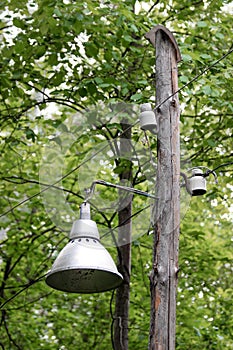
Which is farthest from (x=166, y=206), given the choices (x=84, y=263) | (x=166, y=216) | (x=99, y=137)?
(x=99, y=137)

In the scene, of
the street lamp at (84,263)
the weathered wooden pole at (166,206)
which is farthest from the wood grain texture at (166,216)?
the street lamp at (84,263)

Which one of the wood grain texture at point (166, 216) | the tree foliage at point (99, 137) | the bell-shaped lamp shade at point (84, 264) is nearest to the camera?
the bell-shaped lamp shade at point (84, 264)

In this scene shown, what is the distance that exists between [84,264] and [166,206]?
→ 0.58 metres

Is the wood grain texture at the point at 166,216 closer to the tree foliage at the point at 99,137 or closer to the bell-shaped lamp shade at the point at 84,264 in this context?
the tree foliage at the point at 99,137

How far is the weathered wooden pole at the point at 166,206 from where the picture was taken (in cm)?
278

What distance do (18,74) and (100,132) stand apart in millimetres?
1620

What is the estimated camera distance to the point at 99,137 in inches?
165

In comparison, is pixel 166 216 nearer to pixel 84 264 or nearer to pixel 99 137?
pixel 84 264

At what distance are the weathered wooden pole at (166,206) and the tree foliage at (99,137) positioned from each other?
0.29 ft

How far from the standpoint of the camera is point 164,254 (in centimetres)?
286

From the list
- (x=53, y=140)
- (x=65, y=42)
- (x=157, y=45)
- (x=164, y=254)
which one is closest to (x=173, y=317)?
(x=164, y=254)

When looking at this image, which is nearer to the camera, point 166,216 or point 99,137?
point 166,216

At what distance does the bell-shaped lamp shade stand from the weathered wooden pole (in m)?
0.22

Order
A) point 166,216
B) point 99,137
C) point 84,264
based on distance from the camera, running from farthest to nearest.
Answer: point 99,137 → point 166,216 → point 84,264
